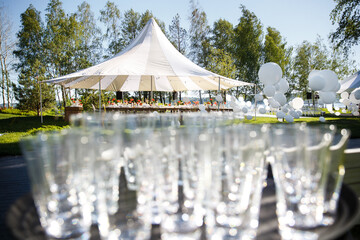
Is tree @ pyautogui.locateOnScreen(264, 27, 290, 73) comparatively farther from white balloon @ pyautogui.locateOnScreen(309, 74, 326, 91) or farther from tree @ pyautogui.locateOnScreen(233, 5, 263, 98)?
white balloon @ pyautogui.locateOnScreen(309, 74, 326, 91)

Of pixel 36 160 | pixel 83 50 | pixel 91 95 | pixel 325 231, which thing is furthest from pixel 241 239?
pixel 83 50

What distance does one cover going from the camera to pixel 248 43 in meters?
28.2

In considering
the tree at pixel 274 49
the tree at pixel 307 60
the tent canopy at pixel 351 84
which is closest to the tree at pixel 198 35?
the tree at pixel 274 49

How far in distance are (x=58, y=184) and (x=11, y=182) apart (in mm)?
2946

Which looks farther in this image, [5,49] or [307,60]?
[307,60]

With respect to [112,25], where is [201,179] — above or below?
below

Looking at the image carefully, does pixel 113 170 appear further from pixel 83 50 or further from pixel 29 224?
pixel 83 50

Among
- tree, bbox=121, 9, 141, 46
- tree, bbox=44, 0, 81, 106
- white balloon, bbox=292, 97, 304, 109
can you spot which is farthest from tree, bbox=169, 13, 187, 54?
white balloon, bbox=292, 97, 304, 109

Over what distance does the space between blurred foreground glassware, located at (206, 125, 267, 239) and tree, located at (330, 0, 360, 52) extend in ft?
56.0

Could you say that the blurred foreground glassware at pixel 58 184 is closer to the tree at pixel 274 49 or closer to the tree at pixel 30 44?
the tree at pixel 30 44

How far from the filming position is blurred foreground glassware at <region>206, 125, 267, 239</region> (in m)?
0.67

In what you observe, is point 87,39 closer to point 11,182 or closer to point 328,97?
point 328,97

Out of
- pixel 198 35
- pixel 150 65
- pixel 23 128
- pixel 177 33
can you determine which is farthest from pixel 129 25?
pixel 23 128

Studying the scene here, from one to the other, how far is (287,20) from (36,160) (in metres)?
33.0
